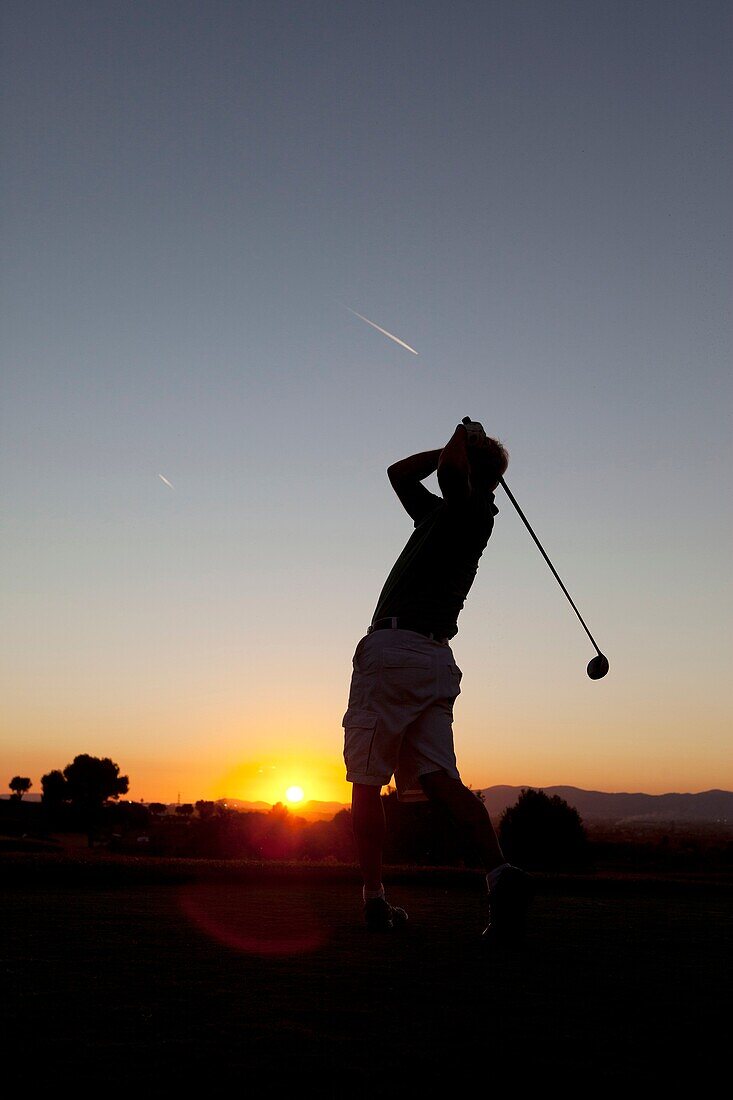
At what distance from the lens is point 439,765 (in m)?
4.10

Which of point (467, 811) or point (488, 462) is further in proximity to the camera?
point (488, 462)

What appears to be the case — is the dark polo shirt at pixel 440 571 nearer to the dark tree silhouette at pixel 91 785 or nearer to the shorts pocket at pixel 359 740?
the shorts pocket at pixel 359 740

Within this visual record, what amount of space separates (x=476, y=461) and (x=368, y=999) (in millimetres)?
2919

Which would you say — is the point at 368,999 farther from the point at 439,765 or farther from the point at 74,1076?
the point at 439,765

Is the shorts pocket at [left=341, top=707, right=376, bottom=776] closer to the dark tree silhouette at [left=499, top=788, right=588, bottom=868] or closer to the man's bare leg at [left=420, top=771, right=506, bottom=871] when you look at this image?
the man's bare leg at [left=420, top=771, right=506, bottom=871]

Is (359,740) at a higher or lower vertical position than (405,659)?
lower

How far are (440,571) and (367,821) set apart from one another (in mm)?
1226

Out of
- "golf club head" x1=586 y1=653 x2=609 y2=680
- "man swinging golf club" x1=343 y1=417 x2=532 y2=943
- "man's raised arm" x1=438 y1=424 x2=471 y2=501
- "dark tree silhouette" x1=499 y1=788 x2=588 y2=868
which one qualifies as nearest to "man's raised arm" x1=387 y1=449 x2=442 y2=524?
"man swinging golf club" x1=343 y1=417 x2=532 y2=943

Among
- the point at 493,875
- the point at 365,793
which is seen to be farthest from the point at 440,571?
the point at 493,875

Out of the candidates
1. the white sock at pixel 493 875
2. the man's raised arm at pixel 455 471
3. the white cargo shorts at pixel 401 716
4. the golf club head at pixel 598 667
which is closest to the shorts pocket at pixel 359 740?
the white cargo shorts at pixel 401 716

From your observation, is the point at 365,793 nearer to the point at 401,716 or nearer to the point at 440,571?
the point at 401,716

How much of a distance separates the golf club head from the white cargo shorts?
4.83 feet

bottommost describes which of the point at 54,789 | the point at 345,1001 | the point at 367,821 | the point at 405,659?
the point at 345,1001

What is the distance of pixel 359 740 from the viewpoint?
13.7ft
